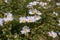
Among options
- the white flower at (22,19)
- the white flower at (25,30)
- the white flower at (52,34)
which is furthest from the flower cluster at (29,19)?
the white flower at (52,34)

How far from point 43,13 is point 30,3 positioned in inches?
12.0

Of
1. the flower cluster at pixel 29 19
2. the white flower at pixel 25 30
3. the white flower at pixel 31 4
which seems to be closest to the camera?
the white flower at pixel 25 30

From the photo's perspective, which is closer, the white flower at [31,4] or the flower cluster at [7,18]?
the flower cluster at [7,18]

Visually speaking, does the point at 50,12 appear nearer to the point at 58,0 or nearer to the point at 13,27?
the point at 58,0

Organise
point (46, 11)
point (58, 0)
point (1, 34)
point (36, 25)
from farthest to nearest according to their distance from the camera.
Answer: point (58, 0), point (46, 11), point (36, 25), point (1, 34)

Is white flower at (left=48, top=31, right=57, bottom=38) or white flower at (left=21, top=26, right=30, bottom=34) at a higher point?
white flower at (left=21, top=26, right=30, bottom=34)

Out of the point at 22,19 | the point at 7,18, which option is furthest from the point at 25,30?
the point at 7,18

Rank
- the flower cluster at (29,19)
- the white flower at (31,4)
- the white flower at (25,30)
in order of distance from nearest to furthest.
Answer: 1. the white flower at (25,30)
2. the flower cluster at (29,19)
3. the white flower at (31,4)

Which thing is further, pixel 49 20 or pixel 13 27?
pixel 49 20

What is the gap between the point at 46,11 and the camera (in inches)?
133

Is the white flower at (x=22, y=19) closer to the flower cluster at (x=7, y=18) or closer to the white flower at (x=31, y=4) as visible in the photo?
the flower cluster at (x=7, y=18)

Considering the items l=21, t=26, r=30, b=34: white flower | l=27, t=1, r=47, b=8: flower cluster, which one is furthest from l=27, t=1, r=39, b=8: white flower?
l=21, t=26, r=30, b=34: white flower

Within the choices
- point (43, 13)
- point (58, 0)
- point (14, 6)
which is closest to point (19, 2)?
point (14, 6)

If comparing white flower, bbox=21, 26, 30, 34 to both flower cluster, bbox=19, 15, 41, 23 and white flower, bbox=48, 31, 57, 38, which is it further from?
white flower, bbox=48, 31, 57, 38
